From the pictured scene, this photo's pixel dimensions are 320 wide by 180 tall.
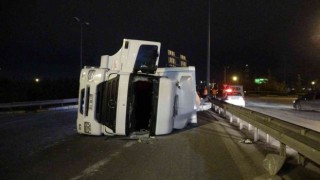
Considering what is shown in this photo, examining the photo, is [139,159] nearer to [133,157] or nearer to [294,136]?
[133,157]

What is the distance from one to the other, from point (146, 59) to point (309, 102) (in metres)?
18.8

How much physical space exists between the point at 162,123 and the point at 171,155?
3.46 metres

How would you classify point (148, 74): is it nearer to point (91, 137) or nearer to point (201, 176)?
point (91, 137)

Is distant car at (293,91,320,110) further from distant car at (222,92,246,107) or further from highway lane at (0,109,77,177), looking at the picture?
highway lane at (0,109,77,177)

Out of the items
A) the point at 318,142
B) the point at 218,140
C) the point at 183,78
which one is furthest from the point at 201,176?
the point at 183,78

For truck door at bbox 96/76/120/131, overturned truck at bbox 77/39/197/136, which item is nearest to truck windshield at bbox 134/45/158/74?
overturned truck at bbox 77/39/197/136

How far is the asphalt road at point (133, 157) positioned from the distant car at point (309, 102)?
53.3 feet

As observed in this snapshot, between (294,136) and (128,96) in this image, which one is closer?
(294,136)

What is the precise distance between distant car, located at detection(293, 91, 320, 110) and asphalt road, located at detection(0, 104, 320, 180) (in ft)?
53.3

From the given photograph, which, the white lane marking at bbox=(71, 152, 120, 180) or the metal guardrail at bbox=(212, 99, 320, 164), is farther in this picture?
the white lane marking at bbox=(71, 152, 120, 180)

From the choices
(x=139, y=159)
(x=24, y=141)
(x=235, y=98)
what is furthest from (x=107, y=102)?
(x=235, y=98)

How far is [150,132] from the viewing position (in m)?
13.7

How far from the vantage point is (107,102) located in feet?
44.4

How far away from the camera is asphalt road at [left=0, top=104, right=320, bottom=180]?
322 inches
